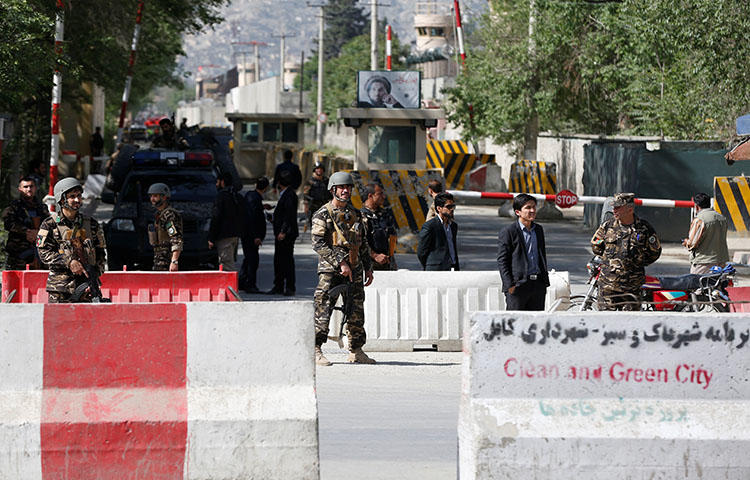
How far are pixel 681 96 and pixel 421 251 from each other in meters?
18.5

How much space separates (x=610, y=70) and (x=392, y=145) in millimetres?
11995

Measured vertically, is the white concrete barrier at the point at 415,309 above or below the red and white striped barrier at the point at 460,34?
below

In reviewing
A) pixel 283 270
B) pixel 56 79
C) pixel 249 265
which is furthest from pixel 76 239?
pixel 56 79

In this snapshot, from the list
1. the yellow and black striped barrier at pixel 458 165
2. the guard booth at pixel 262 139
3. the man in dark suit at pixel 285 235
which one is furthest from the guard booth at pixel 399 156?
the guard booth at pixel 262 139

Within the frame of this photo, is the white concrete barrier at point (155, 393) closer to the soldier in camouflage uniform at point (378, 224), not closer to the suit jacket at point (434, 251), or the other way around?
the soldier in camouflage uniform at point (378, 224)

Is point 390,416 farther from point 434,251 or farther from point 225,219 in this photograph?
point 225,219

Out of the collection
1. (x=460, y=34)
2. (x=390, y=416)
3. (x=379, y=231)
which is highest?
(x=460, y=34)

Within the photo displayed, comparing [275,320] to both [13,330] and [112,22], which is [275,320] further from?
[112,22]

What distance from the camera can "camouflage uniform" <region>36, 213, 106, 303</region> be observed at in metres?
10.1

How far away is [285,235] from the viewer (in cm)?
1675

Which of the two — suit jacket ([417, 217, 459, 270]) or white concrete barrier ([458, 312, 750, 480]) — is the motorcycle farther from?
white concrete barrier ([458, 312, 750, 480])

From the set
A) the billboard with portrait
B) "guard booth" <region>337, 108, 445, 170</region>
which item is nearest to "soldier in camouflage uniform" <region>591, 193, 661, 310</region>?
"guard booth" <region>337, 108, 445, 170</region>

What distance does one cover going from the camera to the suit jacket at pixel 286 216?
16.8 metres

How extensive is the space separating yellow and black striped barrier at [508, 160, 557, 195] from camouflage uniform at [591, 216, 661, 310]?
2263 cm
